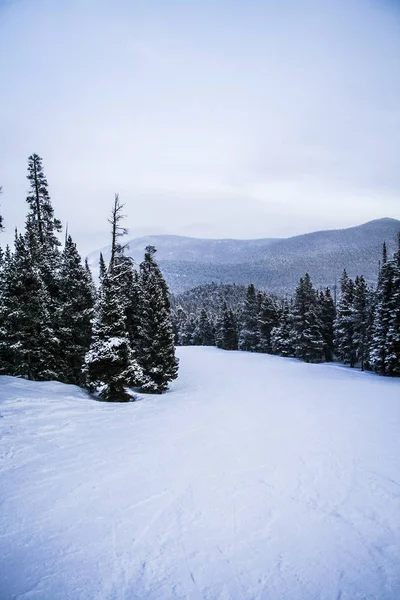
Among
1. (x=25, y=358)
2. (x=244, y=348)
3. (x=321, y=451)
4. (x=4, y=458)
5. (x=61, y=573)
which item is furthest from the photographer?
(x=244, y=348)

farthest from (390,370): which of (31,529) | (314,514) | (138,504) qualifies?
(31,529)

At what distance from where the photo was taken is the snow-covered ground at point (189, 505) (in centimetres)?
519

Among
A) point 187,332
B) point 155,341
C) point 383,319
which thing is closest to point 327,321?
point 383,319

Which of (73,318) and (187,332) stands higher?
(73,318)

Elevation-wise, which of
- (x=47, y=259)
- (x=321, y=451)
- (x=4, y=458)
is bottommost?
(x=321, y=451)

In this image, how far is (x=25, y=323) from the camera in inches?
776

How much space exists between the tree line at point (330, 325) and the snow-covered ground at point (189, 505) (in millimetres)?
21402

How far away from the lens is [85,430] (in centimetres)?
1161

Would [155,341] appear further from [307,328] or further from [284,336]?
[284,336]

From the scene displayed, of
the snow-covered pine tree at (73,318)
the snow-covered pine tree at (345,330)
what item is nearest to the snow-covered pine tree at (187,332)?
the snow-covered pine tree at (345,330)

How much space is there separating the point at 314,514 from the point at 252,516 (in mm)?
1486

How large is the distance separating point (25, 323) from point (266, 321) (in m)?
48.1

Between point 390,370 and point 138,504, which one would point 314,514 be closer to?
point 138,504

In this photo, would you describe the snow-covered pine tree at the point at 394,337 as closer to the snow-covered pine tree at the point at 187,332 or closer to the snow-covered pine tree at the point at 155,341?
the snow-covered pine tree at the point at 155,341
